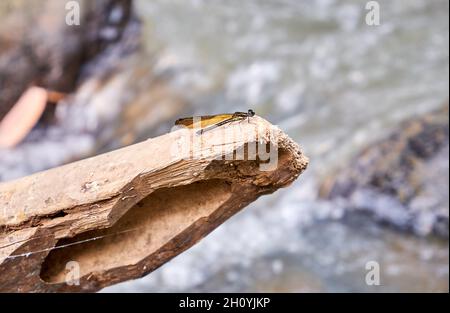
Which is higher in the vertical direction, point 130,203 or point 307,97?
point 307,97

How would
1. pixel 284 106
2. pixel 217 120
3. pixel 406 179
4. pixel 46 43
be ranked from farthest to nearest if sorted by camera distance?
pixel 284 106 < pixel 46 43 < pixel 406 179 < pixel 217 120

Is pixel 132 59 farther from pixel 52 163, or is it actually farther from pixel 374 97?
pixel 374 97

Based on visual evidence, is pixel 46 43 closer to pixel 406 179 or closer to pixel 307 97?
pixel 307 97

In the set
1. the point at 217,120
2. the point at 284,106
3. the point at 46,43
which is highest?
the point at 46,43

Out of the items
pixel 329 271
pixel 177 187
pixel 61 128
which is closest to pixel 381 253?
pixel 329 271

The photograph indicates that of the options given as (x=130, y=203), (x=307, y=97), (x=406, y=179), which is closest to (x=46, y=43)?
(x=307, y=97)

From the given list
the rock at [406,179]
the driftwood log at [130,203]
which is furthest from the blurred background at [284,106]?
the driftwood log at [130,203]
